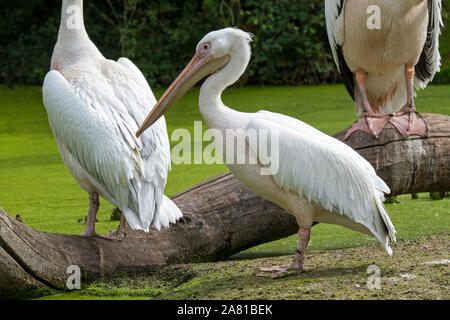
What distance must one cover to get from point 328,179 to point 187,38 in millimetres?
6194

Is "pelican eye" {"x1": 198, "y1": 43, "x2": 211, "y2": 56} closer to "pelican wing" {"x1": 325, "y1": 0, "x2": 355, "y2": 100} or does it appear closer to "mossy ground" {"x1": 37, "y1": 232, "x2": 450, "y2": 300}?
"mossy ground" {"x1": 37, "y1": 232, "x2": 450, "y2": 300}

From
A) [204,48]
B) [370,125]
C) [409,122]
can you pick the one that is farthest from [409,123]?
[204,48]

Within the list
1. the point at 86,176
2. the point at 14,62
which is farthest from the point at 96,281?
the point at 14,62

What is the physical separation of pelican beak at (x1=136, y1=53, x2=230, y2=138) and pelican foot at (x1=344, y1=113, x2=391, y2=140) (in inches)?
38.0

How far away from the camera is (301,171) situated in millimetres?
3385

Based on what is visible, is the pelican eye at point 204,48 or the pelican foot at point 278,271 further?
the pelican eye at point 204,48

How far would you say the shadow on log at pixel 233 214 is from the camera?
386 centimetres

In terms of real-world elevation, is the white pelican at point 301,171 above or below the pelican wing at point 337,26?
below

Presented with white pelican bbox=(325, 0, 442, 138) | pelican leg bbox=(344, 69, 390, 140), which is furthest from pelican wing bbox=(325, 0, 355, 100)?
pelican leg bbox=(344, 69, 390, 140)

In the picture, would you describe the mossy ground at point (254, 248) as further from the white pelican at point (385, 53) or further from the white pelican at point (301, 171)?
the white pelican at point (385, 53)

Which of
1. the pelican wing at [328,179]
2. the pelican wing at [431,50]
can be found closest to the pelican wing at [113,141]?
the pelican wing at [328,179]

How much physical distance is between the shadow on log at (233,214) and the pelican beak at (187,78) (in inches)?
25.0

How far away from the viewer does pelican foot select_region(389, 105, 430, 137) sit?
416 cm

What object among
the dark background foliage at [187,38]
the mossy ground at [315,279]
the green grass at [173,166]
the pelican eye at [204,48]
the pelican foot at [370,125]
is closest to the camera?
the mossy ground at [315,279]
